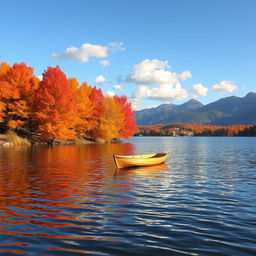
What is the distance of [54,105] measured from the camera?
54.6 m

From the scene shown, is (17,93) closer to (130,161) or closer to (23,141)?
(23,141)

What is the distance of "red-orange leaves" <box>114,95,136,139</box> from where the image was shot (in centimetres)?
9062

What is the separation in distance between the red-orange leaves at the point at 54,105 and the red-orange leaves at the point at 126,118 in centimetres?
3609

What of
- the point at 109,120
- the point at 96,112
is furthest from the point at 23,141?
the point at 109,120

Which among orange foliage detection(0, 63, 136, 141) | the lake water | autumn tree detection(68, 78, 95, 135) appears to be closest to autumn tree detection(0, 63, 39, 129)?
orange foliage detection(0, 63, 136, 141)

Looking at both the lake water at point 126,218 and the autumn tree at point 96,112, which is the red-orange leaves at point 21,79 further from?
Result: the lake water at point 126,218

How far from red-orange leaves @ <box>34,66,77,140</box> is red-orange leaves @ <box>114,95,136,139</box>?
1421 inches

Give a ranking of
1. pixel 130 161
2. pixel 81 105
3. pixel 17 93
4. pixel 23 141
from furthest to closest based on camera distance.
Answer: pixel 81 105 → pixel 23 141 → pixel 17 93 → pixel 130 161

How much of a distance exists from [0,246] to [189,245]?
5.53m

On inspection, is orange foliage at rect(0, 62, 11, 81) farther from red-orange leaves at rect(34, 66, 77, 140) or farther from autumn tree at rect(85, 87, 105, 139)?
autumn tree at rect(85, 87, 105, 139)

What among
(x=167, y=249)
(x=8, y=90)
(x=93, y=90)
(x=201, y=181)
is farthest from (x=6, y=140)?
(x=167, y=249)

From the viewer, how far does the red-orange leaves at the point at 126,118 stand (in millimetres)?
90625

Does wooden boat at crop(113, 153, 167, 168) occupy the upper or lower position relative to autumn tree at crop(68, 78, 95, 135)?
lower

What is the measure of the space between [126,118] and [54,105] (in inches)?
1570
